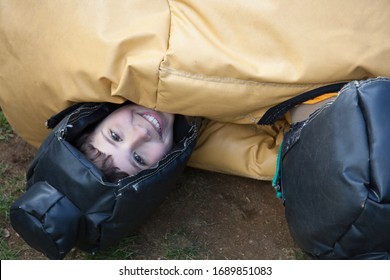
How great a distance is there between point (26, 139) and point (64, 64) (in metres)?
0.46

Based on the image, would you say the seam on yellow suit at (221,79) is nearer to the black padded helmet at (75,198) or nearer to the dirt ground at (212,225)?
the black padded helmet at (75,198)

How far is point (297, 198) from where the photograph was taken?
1.54 meters

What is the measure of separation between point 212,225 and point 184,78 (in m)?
0.54

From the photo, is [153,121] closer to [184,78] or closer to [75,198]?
[184,78]

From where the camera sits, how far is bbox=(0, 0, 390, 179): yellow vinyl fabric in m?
1.54

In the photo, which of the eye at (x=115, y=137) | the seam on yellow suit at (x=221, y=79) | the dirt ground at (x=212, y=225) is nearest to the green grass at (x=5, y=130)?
the dirt ground at (x=212, y=225)

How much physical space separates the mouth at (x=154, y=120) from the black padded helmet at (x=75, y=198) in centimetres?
10

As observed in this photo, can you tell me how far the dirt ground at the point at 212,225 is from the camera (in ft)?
5.82

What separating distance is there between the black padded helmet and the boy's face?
7 centimetres

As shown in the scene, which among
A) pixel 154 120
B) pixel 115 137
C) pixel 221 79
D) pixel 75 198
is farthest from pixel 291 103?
pixel 75 198

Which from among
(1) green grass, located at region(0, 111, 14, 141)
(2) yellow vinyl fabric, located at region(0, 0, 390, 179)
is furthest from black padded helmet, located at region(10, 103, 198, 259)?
(1) green grass, located at region(0, 111, 14, 141)

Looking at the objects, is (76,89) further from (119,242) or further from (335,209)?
(335,209)

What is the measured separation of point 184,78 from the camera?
154 centimetres

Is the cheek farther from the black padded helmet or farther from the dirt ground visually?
the dirt ground
